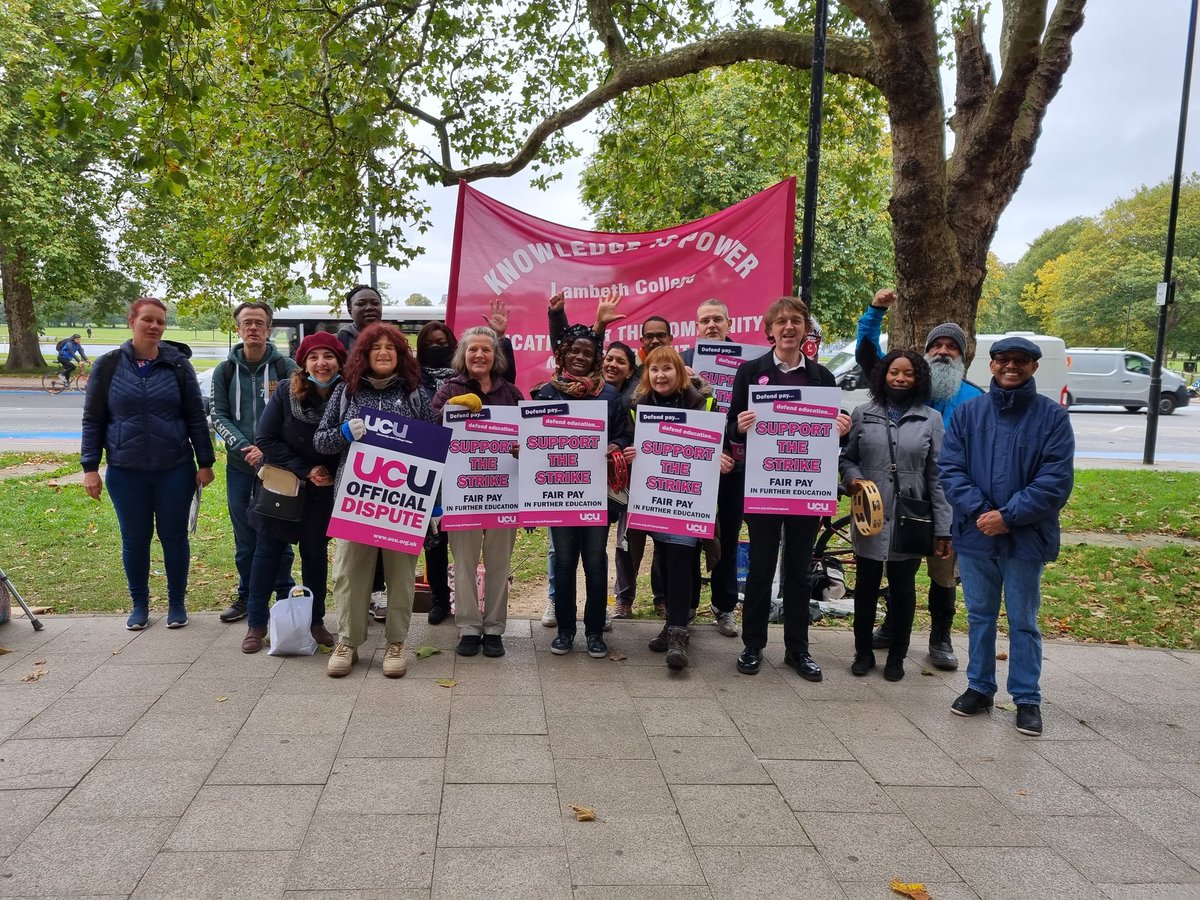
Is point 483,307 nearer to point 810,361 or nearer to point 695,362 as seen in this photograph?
point 695,362

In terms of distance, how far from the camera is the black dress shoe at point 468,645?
17.0 feet

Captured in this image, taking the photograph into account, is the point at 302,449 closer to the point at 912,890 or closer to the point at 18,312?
the point at 912,890

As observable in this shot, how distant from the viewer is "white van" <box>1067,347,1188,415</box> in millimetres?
27609

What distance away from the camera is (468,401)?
496 cm

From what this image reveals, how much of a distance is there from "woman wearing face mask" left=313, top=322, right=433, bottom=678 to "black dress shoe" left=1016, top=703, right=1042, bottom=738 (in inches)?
130

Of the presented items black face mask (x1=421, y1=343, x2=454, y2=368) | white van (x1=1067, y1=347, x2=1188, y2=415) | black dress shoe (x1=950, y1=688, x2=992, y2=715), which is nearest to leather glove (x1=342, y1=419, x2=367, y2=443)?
black face mask (x1=421, y1=343, x2=454, y2=368)

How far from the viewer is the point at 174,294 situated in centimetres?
3142

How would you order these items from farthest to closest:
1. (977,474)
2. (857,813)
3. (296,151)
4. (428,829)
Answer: (296,151)
(977,474)
(857,813)
(428,829)

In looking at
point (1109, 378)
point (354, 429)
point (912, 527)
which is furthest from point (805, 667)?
point (1109, 378)

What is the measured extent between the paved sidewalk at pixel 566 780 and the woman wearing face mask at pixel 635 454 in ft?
0.78

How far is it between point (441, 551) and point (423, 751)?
2081mm

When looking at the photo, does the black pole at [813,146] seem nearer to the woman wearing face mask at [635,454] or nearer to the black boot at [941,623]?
the woman wearing face mask at [635,454]

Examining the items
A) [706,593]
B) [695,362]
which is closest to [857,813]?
[695,362]

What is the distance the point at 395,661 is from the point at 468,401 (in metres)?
1.53
